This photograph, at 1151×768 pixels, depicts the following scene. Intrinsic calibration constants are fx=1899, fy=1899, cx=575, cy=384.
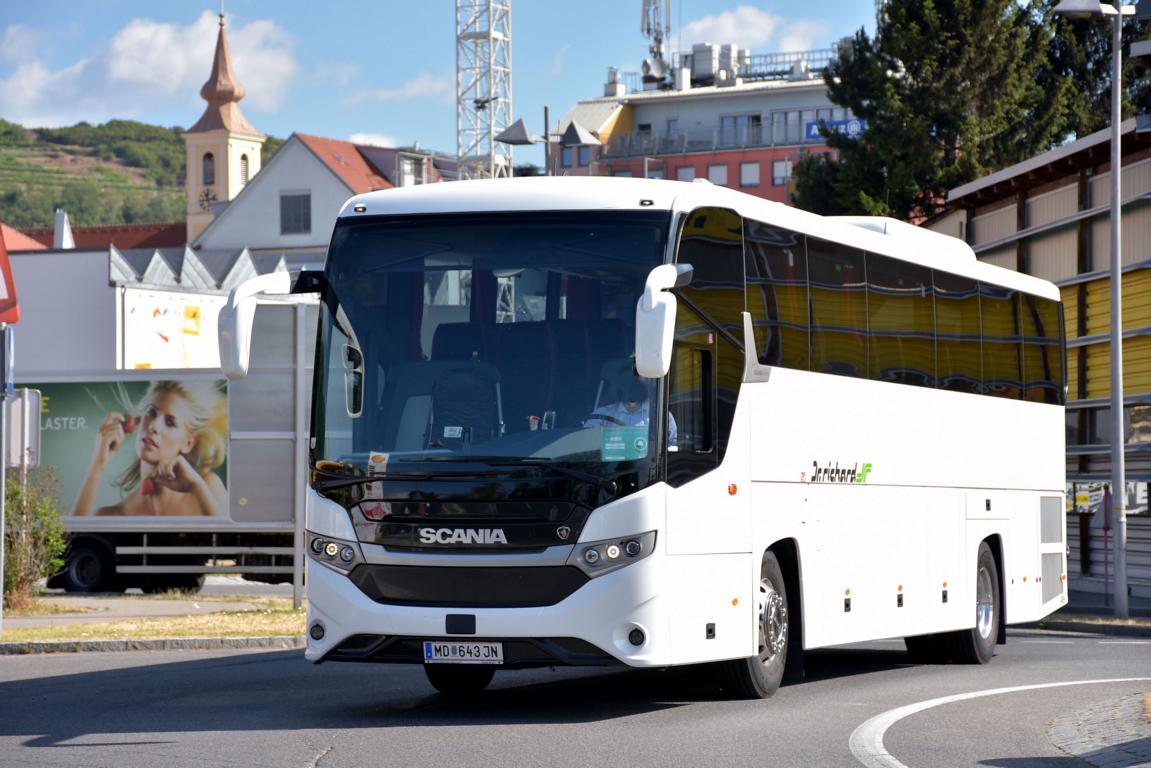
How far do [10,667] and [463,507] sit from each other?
690 centimetres

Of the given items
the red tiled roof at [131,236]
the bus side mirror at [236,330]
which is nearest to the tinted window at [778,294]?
A: the bus side mirror at [236,330]

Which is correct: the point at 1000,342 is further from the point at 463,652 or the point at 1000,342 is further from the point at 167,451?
the point at 167,451

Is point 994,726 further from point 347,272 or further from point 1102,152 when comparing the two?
point 1102,152

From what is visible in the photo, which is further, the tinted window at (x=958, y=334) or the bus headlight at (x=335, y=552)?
the tinted window at (x=958, y=334)

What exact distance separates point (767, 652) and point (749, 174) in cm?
9349

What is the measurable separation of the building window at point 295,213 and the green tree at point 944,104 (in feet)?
144

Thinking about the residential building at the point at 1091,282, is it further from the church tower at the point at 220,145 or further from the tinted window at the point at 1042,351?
the church tower at the point at 220,145

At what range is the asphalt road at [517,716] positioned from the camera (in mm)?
10367

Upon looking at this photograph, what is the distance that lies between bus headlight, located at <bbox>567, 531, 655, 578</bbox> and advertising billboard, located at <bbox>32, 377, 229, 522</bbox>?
59.8 ft

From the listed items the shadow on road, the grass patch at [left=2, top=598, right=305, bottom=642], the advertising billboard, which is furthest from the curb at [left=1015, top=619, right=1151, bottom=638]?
the advertising billboard

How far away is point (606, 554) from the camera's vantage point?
11586 millimetres

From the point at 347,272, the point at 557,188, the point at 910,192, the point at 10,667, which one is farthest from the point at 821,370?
the point at 910,192

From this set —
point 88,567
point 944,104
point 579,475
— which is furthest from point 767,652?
point 944,104

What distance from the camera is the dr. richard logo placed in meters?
14.2
